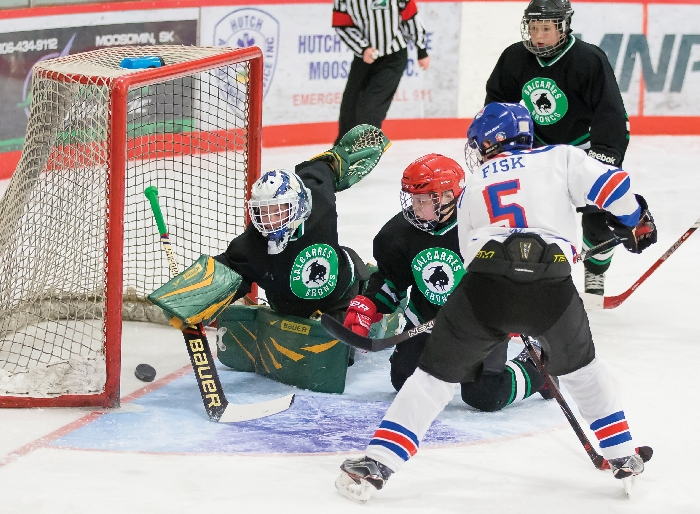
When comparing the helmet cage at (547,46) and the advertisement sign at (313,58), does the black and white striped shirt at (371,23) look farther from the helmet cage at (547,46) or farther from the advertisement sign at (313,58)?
the helmet cage at (547,46)

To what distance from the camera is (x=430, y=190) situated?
10.7 feet

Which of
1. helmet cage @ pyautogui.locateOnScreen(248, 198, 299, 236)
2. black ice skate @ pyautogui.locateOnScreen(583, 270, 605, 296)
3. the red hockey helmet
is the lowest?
black ice skate @ pyautogui.locateOnScreen(583, 270, 605, 296)

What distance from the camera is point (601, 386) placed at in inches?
109

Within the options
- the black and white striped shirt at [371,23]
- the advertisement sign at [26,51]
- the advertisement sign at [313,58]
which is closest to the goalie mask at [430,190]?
the black and white striped shirt at [371,23]

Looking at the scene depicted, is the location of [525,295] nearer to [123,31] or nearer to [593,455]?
[593,455]

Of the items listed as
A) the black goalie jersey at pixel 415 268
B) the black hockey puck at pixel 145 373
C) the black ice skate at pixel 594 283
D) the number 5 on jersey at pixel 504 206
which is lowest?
the black hockey puck at pixel 145 373

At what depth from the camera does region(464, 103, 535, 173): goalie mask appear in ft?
9.35

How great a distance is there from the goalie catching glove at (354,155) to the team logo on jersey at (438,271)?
624mm

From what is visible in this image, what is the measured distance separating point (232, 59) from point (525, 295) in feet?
5.32

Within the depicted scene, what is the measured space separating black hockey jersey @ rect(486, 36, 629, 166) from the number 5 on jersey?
153cm

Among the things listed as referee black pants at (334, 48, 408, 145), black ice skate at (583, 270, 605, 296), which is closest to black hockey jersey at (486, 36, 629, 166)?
black ice skate at (583, 270, 605, 296)

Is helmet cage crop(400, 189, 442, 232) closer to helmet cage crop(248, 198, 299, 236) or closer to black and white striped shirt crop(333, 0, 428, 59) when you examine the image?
helmet cage crop(248, 198, 299, 236)

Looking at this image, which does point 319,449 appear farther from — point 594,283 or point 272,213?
point 594,283

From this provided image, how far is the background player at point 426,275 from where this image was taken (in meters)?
3.29
